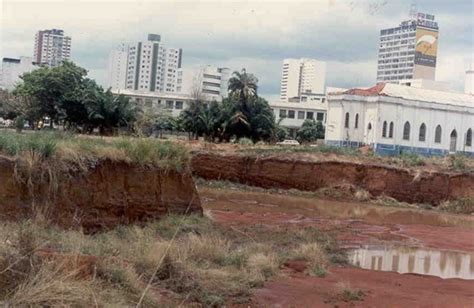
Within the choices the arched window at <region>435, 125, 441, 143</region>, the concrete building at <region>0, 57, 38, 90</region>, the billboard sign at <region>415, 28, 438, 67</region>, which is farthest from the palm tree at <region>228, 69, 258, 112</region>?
the concrete building at <region>0, 57, 38, 90</region>

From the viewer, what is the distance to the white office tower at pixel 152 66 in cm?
15038

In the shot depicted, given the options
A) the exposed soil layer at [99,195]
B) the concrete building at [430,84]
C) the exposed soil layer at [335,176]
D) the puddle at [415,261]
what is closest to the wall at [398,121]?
the concrete building at [430,84]

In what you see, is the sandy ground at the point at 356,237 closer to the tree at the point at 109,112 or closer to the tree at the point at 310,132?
the tree at the point at 109,112

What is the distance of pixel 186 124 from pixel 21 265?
197 feet

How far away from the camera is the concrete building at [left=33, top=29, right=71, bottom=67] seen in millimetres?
133400

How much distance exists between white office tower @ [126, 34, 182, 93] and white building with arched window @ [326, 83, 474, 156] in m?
77.7

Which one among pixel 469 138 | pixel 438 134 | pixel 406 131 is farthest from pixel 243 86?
pixel 469 138

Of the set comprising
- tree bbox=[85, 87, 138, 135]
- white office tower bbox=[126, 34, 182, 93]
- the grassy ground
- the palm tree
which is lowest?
the grassy ground

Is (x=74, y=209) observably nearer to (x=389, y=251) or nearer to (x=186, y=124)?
(x=389, y=251)

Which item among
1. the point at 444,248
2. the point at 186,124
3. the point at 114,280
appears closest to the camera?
the point at 114,280

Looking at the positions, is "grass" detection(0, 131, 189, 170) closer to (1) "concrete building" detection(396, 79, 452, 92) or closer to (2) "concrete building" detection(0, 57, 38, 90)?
(1) "concrete building" detection(396, 79, 452, 92)

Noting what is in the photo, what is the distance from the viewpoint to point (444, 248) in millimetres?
22516

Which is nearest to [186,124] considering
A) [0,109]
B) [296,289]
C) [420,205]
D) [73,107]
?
[73,107]

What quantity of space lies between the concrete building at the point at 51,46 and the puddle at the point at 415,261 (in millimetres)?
119271
